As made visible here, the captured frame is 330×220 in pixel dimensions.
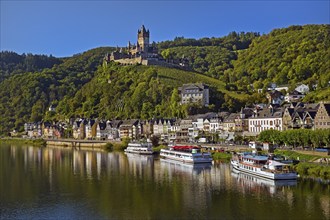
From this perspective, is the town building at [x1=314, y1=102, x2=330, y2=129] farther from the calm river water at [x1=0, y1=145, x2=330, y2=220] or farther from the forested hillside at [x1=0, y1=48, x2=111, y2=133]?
the forested hillside at [x1=0, y1=48, x2=111, y2=133]

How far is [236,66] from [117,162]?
83.4 meters

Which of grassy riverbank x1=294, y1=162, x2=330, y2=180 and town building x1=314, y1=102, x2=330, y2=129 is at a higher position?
town building x1=314, y1=102, x2=330, y2=129

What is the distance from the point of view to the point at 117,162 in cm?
6016

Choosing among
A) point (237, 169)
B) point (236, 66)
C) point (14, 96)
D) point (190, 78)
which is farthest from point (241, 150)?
point (14, 96)

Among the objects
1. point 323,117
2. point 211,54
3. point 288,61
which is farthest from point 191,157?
point 211,54

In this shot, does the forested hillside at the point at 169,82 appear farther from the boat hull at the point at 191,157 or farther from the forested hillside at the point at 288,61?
the boat hull at the point at 191,157

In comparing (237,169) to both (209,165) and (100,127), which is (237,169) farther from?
(100,127)

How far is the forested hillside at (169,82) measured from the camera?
99062mm

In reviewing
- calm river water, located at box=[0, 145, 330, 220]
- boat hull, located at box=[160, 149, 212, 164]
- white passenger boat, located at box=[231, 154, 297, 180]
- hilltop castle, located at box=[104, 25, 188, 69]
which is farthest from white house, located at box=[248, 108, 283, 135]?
hilltop castle, located at box=[104, 25, 188, 69]

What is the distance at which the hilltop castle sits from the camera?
429 feet

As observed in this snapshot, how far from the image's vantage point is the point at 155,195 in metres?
36.8

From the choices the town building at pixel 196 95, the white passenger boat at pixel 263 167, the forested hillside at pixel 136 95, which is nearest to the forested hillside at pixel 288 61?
the forested hillside at pixel 136 95

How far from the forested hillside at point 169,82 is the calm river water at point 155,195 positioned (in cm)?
4156

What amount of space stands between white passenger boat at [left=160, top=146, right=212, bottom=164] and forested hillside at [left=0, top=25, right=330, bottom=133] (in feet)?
89.7
